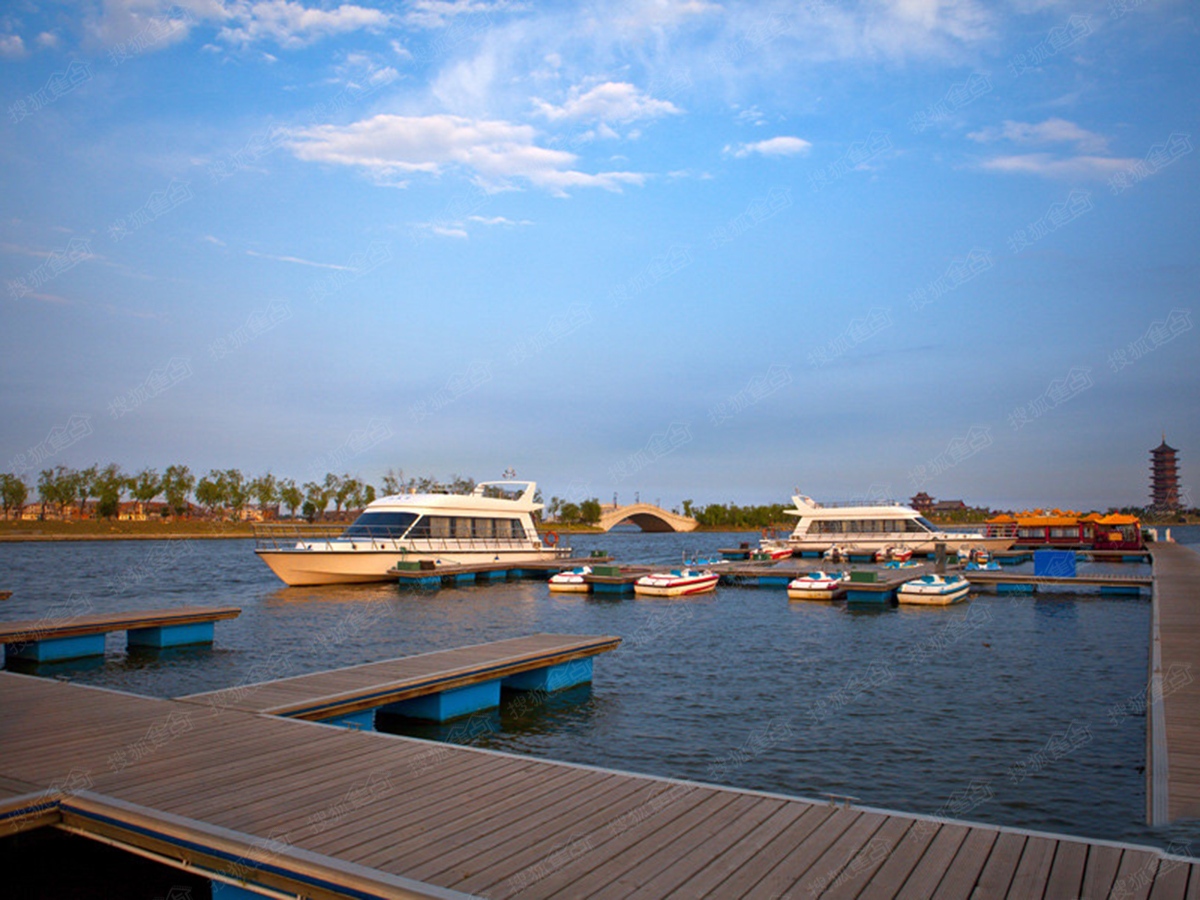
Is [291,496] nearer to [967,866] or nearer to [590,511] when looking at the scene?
[590,511]

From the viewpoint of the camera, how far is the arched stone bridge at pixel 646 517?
129 metres

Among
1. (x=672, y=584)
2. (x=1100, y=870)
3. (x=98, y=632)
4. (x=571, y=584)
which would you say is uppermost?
(x=1100, y=870)

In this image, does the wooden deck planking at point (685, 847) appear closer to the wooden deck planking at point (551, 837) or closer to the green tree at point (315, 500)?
the wooden deck planking at point (551, 837)

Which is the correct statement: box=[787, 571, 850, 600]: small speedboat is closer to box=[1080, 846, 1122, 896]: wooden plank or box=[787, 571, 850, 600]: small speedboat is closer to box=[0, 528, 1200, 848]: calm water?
box=[0, 528, 1200, 848]: calm water

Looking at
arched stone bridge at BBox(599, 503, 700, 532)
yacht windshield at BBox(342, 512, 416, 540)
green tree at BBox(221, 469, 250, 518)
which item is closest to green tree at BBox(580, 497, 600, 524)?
arched stone bridge at BBox(599, 503, 700, 532)

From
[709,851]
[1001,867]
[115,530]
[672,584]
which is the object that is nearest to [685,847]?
[709,851]

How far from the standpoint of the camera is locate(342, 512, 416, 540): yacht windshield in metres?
39.1

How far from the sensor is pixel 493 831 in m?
6.25

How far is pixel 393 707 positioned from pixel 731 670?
7963 mm

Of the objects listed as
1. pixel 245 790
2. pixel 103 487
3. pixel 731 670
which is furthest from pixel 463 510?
pixel 103 487

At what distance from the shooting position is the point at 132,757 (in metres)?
8.20

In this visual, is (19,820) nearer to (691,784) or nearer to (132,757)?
(132,757)

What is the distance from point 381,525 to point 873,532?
112ft

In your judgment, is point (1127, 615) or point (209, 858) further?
point (1127, 615)
